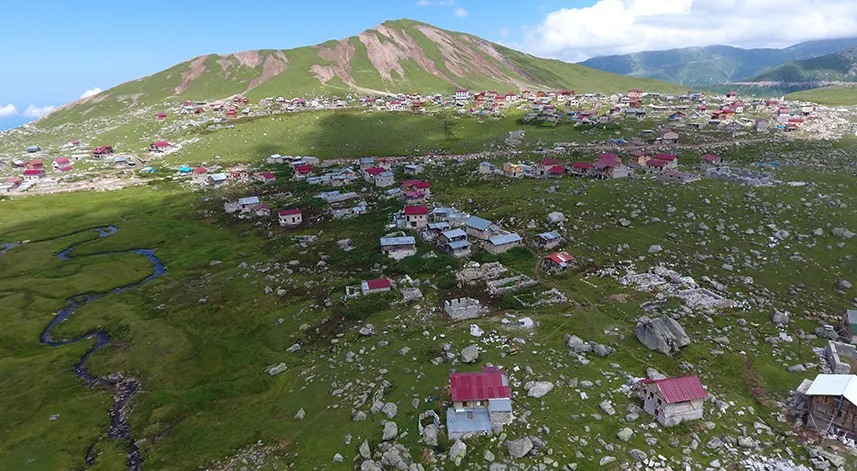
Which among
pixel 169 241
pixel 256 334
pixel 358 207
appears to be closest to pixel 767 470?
pixel 256 334

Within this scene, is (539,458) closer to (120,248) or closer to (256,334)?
(256,334)

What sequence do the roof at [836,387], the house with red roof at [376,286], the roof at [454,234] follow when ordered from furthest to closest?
the roof at [454,234], the house with red roof at [376,286], the roof at [836,387]

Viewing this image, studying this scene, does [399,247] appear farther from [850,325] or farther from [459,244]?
[850,325]

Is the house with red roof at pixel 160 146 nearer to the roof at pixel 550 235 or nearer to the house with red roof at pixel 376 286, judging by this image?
the house with red roof at pixel 376 286

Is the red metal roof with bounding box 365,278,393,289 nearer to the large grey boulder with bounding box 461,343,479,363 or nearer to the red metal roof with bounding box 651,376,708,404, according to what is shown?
the large grey boulder with bounding box 461,343,479,363

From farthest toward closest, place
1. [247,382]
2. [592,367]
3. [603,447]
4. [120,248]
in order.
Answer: [120,248], [247,382], [592,367], [603,447]

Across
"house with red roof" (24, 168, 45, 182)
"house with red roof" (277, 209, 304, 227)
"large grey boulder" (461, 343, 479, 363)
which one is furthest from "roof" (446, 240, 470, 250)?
"house with red roof" (24, 168, 45, 182)

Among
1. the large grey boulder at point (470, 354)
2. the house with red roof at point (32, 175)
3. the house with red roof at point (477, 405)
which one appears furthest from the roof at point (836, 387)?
the house with red roof at point (32, 175)

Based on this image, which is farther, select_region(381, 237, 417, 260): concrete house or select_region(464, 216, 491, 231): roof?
select_region(464, 216, 491, 231): roof
